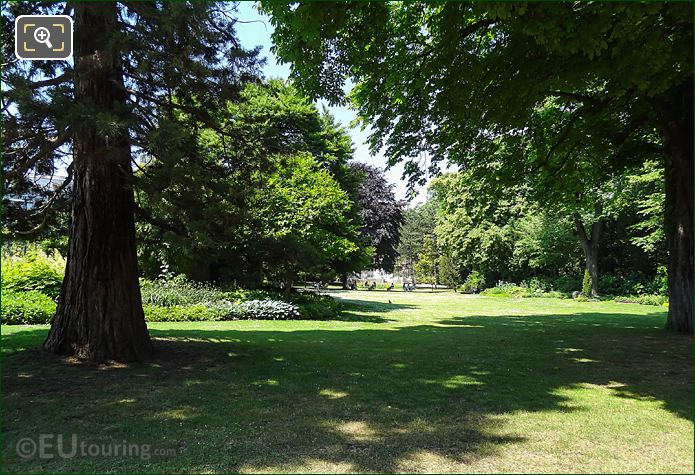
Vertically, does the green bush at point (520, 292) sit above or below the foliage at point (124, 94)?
below

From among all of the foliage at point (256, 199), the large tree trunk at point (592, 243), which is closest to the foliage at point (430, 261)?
the large tree trunk at point (592, 243)

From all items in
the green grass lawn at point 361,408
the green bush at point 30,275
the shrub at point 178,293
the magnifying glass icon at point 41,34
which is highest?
the magnifying glass icon at point 41,34

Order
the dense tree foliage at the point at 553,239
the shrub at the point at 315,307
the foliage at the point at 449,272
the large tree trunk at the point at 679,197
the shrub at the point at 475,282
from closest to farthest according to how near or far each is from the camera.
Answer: the large tree trunk at the point at 679,197, the shrub at the point at 315,307, the dense tree foliage at the point at 553,239, the shrub at the point at 475,282, the foliage at the point at 449,272

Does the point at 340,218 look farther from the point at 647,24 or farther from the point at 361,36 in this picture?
the point at 647,24

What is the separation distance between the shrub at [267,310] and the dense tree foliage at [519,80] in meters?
6.80

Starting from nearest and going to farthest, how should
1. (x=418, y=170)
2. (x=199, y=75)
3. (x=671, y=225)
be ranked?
(x=199, y=75) → (x=671, y=225) → (x=418, y=170)

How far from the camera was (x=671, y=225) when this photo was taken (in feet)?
37.5

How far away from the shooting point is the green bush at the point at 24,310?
38.8 ft

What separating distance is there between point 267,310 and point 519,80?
11.0m

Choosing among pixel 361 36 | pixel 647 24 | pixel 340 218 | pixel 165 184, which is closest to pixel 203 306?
pixel 340 218

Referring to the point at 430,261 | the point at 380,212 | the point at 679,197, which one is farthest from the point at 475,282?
the point at 679,197

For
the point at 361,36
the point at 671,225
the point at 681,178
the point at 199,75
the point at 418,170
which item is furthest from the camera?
the point at 418,170

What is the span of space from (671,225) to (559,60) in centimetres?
680

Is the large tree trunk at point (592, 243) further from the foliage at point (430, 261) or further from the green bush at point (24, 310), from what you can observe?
the foliage at point (430, 261)
